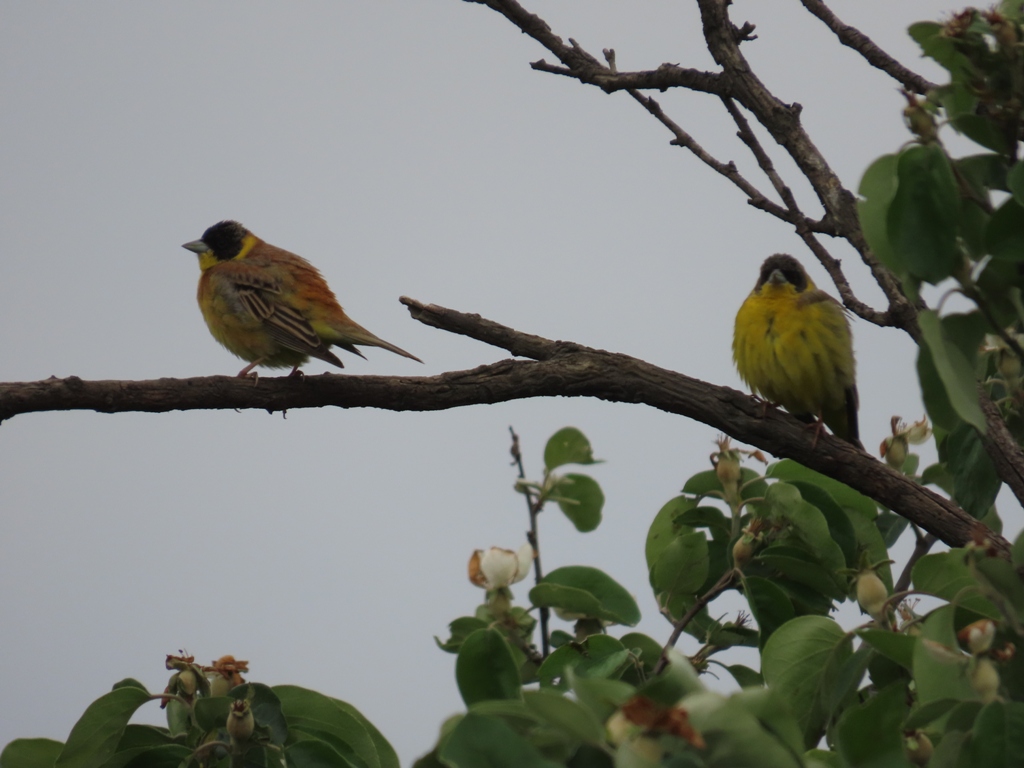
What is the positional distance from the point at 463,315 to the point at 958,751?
2.57m

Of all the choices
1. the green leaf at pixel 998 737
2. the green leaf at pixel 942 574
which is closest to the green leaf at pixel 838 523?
the green leaf at pixel 942 574

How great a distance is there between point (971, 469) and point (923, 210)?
75.8 inches

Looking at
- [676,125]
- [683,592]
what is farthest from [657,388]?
[676,125]

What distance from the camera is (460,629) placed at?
10.5 ft

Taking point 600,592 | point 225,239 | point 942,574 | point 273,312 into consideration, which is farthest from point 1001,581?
point 225,239

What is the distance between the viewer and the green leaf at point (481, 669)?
2318mm

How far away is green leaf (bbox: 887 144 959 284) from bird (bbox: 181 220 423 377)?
4014mm

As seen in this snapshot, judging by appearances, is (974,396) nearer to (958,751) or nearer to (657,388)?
(958,751)

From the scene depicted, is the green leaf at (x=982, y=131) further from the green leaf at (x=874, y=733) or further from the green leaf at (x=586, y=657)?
the green leaf at (x=586, y=657)

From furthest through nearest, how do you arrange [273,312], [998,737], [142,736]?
[273,312] → [142,736] → [998,737]

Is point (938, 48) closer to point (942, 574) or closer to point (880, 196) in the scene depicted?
point (880, 196)

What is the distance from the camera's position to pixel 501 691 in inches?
91.0

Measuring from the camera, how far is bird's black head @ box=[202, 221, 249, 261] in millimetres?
7910

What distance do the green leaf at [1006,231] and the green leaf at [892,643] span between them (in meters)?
0.79
